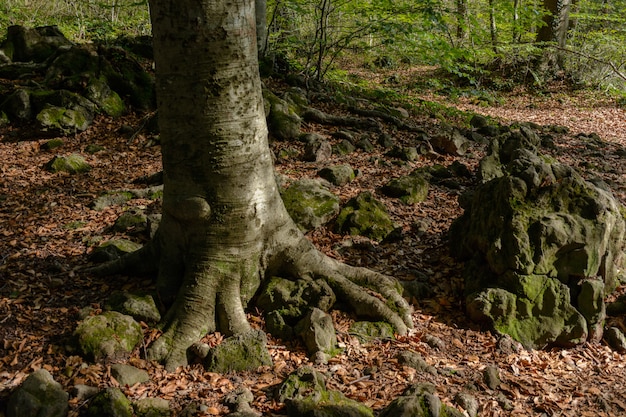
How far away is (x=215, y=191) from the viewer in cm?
384

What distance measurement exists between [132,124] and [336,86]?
6139mm

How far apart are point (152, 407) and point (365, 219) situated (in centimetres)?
346

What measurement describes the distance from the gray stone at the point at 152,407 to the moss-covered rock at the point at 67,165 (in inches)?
207

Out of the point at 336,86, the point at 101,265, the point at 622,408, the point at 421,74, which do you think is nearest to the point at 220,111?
the point at 101,265

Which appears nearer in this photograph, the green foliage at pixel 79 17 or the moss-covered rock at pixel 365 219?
the moss-covered rock at pixel 365 219

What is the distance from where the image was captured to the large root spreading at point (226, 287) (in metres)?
3.90

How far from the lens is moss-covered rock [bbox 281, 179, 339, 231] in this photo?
19.1ft

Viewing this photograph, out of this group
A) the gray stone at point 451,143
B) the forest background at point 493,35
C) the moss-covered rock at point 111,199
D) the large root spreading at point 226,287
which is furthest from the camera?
the forest background at point 493,35

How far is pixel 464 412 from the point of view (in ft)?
10.9

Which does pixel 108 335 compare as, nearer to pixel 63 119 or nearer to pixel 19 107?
pixel 63 119

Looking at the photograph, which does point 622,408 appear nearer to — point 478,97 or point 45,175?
point 45,175

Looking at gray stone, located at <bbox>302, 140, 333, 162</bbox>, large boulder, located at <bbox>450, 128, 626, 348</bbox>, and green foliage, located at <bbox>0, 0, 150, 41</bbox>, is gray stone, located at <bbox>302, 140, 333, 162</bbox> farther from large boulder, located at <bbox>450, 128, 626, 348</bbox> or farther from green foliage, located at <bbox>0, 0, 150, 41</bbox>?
green foliage, located at <bbox>0, 0, 150, 41</bbox>

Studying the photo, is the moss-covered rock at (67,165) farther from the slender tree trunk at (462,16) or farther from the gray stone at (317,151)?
the slender tree trunk at (462,16)

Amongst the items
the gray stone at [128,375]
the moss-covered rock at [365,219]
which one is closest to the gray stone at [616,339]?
the moss-covered rock at [365,219]
